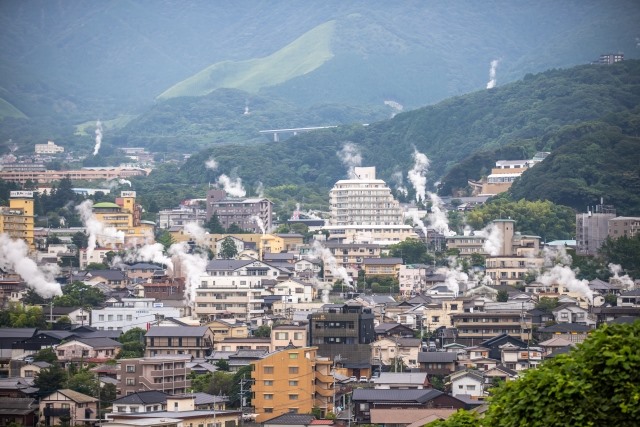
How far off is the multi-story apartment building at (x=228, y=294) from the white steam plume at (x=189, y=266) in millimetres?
298

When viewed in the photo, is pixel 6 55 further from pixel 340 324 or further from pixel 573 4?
pixel 340 324

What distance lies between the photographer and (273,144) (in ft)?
331

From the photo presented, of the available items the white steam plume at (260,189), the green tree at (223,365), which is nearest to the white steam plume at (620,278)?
the green tree at (223,365)

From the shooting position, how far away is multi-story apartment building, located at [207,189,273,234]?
67.2 m

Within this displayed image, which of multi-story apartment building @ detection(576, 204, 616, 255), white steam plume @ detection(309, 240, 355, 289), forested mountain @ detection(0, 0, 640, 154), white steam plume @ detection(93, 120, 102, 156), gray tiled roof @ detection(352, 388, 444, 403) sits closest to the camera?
gray tiled roof @ detection(352, 388, 444, 403)

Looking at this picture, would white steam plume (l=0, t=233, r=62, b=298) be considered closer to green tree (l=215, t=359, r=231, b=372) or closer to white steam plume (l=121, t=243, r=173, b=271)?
white steam plume (l=121, t=243, r=173, b=271)

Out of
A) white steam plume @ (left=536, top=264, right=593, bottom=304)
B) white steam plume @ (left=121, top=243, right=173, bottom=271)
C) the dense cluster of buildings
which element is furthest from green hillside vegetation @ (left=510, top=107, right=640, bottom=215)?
white steam plume @ (left=121, top=243, right=173, bottom=271)

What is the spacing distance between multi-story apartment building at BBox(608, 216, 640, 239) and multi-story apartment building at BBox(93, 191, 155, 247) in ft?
53.9

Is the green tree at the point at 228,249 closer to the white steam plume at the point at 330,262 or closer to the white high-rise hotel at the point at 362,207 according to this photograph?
the white steam plume at the point at 330,262

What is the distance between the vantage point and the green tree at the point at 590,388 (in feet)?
41.4

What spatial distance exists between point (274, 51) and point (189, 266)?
128229 mm

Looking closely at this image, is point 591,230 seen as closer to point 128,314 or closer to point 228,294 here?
point 228,294

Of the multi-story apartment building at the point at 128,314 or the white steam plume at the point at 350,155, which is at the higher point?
the white steam plume at the point at 350,155

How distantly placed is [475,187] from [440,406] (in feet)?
155
